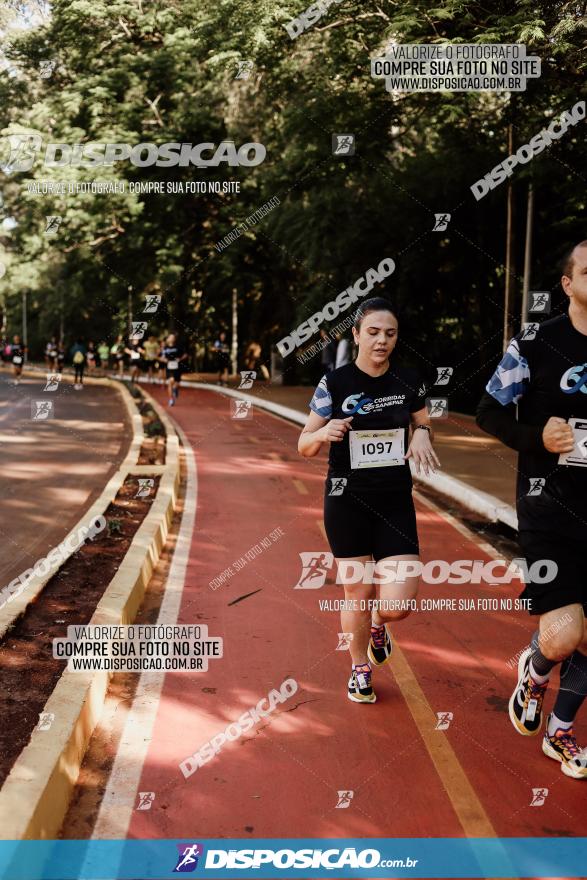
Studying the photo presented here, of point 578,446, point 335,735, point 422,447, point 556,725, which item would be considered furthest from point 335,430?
point 556,725

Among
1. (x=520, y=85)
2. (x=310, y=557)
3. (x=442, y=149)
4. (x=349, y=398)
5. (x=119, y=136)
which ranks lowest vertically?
(x=310, y=557)

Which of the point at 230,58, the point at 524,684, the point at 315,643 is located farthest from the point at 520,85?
the point at 524,684

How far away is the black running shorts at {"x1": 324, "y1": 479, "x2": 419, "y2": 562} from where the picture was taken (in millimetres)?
5055

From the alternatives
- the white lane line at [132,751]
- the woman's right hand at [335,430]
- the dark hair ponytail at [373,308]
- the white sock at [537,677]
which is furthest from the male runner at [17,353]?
the white sock at [537,677]

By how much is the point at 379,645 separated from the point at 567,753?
133 centimetres

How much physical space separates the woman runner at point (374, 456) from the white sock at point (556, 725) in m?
0.97

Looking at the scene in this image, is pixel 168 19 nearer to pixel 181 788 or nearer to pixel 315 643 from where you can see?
pixel 315 643

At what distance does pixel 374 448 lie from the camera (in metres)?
5.02

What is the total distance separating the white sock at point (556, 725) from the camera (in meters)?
4.52

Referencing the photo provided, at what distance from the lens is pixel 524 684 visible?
15.4 ft

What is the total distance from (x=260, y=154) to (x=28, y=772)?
26.0 meters

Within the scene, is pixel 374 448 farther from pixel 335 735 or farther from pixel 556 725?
pixel 556 725

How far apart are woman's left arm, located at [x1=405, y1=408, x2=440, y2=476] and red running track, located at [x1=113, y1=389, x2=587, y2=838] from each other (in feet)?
4.72

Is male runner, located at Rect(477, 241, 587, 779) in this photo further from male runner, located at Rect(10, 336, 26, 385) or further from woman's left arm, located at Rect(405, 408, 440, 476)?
male runner, located at Rect(10, 336, 26, 385)
